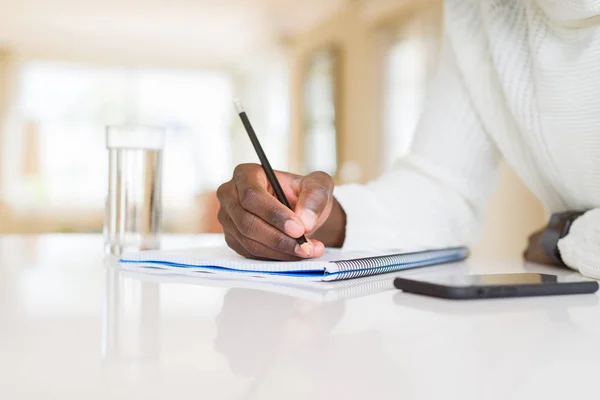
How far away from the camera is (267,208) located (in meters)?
0.69

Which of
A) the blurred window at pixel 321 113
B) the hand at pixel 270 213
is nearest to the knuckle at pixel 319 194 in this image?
the hand at pixel 270 213

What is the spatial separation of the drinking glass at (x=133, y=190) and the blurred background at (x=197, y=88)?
3974 millimetres

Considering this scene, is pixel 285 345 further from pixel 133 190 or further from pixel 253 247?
pixel 133 190

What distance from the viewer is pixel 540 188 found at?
1043mm

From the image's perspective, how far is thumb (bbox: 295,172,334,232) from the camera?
0.68 metres

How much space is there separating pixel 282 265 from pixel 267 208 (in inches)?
2.5

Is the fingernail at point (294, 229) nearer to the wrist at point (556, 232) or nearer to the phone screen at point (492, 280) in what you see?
the phone screen at point (492, 280)

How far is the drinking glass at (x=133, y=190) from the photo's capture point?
91 centimetres

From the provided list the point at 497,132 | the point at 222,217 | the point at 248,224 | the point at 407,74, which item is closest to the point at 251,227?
the point at 248,224

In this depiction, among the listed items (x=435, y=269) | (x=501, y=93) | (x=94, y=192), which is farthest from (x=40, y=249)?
(x=94, y=192)

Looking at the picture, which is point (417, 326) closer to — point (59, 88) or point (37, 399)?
point (37, 399)

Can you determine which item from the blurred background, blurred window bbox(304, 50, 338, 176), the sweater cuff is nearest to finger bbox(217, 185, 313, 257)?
the sweater cuff

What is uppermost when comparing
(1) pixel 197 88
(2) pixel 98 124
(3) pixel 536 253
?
(1) pixel 197 88

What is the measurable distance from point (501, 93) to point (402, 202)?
0.22 metres
